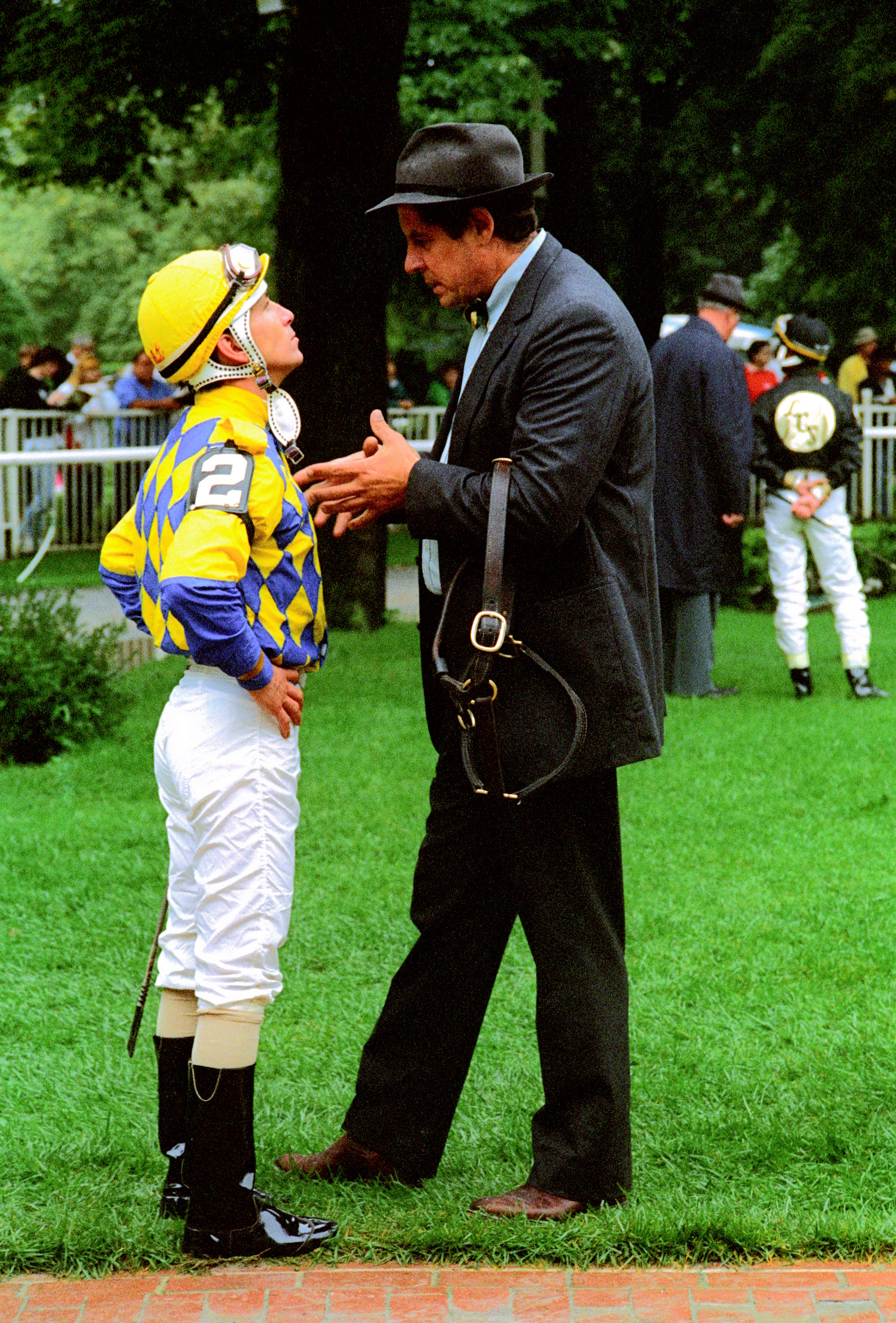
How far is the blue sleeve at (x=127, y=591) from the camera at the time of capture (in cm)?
368

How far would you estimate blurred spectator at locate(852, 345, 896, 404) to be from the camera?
19.1 meters

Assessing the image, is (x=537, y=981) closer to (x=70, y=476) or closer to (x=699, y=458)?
(x=699, y=458)

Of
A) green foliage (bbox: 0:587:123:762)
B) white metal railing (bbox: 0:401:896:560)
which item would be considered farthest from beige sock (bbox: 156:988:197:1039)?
white metal railing (bbox: 0:401:896:560)

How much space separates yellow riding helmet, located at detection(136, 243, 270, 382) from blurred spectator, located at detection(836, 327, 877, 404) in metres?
16.7

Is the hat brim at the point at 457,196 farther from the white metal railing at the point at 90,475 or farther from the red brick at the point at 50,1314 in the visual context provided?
the white metal railing at the point at 90,475

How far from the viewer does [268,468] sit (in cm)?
331

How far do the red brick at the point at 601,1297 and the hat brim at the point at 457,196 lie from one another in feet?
6.79

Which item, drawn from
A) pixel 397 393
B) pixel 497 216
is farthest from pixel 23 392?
pixel 497 216

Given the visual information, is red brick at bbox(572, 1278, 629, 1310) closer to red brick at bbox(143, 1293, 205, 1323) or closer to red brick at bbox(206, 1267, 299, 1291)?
red brick at bbox(206, 1267, 299, 1291)

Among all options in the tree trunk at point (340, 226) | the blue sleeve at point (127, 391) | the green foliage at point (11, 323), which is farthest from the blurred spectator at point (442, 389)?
the green foliage at point (11, 323)

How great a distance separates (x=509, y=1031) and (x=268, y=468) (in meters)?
2.05

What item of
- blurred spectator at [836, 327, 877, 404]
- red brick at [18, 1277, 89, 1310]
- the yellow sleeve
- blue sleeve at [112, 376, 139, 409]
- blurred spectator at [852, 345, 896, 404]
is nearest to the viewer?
red brick at [18, 1277, 89, 1310]

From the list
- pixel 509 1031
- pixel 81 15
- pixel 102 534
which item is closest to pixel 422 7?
pixel 81 15

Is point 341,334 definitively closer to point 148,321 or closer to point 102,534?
point 102,534
